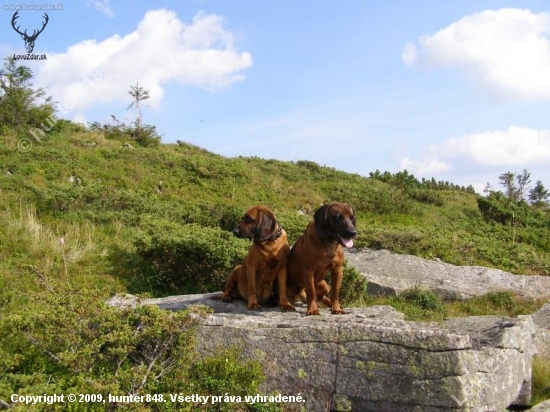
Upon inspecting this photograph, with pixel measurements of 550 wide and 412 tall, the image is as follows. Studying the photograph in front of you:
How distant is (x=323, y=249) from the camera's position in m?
5.62

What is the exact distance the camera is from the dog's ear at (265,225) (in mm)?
5832

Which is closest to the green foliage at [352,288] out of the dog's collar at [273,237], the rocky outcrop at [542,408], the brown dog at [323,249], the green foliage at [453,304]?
the green foliage at [453,304]

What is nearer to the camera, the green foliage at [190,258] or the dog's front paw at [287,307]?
the dog's front paw at [287,307]

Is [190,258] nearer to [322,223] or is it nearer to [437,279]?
[322,223]

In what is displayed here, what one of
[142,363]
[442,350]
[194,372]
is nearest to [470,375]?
[442,350]

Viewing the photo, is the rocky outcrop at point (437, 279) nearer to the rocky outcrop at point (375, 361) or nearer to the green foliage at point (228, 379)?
the rocky outcrop at point (375, 361)

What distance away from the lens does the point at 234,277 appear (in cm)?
674

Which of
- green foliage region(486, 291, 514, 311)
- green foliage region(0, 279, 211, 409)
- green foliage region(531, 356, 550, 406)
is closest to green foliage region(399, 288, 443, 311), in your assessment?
green foliage region(486, 291, 514, 311)

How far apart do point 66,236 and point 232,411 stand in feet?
23.4

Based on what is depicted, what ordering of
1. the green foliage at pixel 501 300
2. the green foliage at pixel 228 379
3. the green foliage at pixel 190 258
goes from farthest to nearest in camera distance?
the green foliage at pixel 501 300 → the green foliage at pixel 190 258 → the green foliage at pixel 228 379

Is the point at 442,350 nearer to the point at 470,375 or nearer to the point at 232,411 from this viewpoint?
the point at 470,375

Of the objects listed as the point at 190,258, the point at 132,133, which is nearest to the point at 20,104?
the point at 132,133

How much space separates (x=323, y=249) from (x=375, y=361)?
4.25ft

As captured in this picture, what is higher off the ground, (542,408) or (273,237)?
(273,237)
